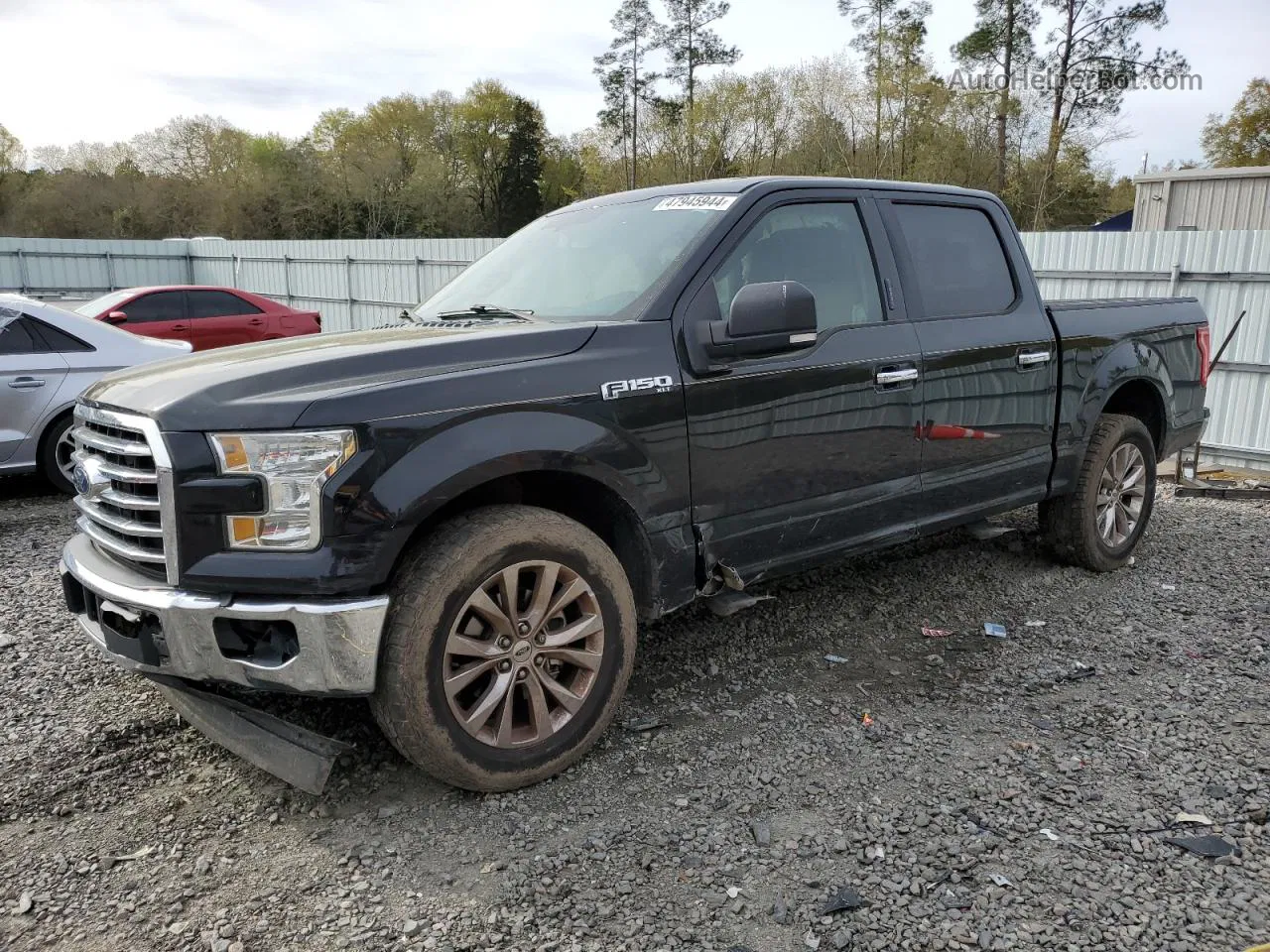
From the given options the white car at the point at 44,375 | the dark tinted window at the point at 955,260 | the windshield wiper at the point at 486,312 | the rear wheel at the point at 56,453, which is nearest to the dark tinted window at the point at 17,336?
the white car at the point at 44,375

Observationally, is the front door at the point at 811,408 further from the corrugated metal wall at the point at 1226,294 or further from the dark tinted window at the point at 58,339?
the corrugated metal wall at the point at 1226,294

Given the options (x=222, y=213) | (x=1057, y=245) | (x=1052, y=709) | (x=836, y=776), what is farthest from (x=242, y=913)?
(x=222, y=213)

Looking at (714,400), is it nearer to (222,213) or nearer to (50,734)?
(50,734)

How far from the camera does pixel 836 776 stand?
3252 mm

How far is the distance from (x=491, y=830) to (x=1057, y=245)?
10684mm

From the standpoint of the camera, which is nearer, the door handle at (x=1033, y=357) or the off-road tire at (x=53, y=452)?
the door handle at (x=1033, y=357)

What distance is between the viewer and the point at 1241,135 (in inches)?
1748

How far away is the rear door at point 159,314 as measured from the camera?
13.1 meters

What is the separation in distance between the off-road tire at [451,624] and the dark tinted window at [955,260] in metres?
2.14

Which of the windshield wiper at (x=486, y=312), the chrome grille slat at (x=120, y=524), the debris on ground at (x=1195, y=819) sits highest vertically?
the windshield wiper at (x=486, y=312)

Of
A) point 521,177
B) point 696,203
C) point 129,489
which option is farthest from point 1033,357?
point 521,177

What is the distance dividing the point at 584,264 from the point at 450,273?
1435cm

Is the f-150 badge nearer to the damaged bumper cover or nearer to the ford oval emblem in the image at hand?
the damaged bumper cover

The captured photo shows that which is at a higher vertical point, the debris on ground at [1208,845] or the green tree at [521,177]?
the green tree at [521,177]
